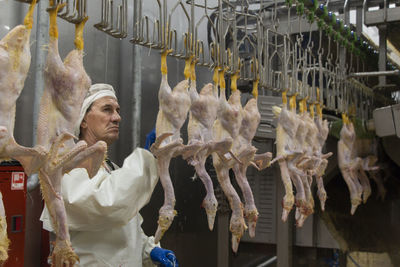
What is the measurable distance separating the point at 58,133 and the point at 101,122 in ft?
3.27

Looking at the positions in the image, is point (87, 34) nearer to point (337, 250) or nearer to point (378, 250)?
point (337, 250)

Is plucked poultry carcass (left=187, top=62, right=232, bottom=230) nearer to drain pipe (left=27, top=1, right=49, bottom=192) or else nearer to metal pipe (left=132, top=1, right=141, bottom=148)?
drain pipe (left=27, top=1, right=49, bottom=192)

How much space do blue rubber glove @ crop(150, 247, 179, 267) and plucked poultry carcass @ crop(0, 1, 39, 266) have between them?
1.30 m

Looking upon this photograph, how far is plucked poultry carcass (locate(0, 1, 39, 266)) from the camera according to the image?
167cm

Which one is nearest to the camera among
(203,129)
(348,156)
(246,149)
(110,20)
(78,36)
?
(78,36)

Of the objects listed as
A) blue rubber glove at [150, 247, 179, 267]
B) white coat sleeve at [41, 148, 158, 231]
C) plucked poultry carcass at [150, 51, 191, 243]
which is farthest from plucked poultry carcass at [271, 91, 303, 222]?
white coat sleeve at [41, 148, 158, 231]

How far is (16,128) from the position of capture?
329 cm

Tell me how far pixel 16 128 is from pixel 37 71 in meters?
0.45

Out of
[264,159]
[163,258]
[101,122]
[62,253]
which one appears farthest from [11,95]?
[264,159]

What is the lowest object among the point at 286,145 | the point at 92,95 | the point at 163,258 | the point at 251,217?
the point at 163,258

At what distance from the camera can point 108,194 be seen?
2.49 m

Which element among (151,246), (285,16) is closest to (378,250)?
(285,16)

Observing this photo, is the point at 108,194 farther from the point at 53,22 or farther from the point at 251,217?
the point at 251,217

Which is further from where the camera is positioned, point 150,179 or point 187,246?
point 187,246
